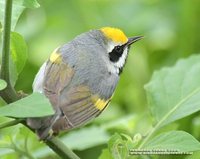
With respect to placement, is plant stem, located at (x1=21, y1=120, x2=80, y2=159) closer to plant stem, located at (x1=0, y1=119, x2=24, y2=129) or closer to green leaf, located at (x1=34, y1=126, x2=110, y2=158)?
plant stem, located at (x1=0, y1=119, x2=24, y2=129)

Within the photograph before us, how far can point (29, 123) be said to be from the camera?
8.57 ft

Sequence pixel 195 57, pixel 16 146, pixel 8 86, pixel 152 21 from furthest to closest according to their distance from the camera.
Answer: pixel 152 21 < pixel 195 57 < pixel 16 146 < pixel 8 86

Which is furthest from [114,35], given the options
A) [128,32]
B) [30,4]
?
[128,32]

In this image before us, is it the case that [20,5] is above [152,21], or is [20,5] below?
above

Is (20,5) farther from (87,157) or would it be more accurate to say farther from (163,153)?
(87,157)

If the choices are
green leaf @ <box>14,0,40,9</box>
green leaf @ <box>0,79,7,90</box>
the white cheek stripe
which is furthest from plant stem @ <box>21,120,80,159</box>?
the white cheek stripe

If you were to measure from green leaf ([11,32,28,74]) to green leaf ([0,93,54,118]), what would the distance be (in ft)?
1.30

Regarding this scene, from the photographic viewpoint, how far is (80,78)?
11.3 feet

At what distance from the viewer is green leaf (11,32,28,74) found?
273 centimetres

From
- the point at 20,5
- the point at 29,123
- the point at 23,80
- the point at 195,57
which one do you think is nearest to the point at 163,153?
the point at 29,123

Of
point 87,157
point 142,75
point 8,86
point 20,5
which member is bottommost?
point 87,157

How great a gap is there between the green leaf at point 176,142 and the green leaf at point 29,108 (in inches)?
22.6

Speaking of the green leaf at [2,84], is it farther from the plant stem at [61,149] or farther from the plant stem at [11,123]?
the plant stem at [61,149]

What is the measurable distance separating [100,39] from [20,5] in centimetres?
144
